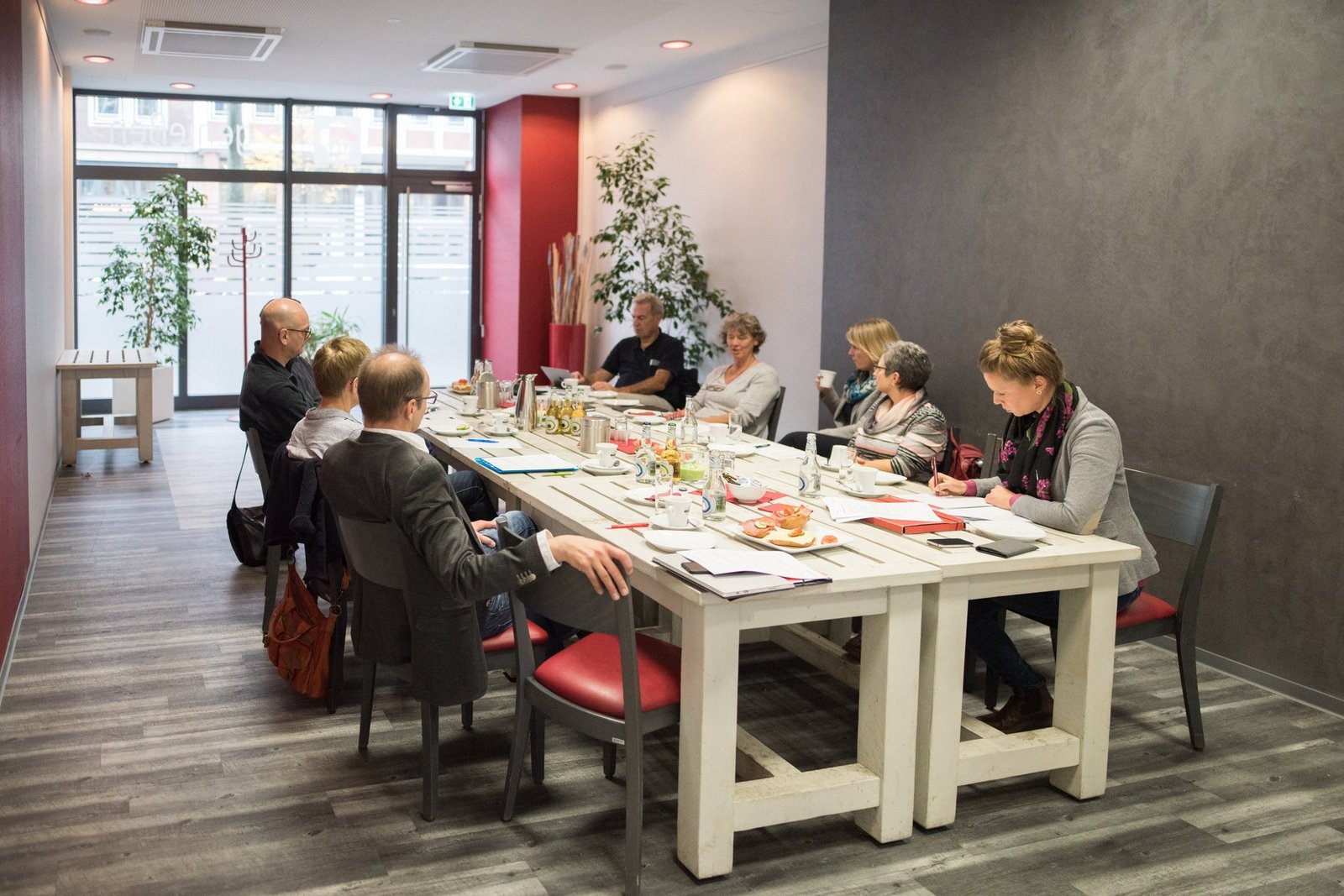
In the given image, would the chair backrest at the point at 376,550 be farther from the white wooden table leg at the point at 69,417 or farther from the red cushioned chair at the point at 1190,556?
the white wooden table leg at the point at 69,417

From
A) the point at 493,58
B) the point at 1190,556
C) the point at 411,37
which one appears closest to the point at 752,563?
the point at 1190,556

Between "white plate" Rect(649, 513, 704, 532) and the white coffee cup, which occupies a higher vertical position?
the white coffee cup

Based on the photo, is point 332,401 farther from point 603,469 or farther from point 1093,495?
point 1093,495

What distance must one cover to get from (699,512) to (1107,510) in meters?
1.16

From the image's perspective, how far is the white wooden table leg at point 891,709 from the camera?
282 centimetres

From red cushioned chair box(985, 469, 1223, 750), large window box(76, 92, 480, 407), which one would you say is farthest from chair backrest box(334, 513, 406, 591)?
large window box(76, 92, 480, 407)

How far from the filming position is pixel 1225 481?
4.20m

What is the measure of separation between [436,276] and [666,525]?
29.4 feet

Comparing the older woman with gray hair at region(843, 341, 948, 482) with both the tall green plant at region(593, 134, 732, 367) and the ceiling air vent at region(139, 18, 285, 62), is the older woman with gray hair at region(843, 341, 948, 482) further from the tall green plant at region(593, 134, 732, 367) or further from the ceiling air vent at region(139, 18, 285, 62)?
the ceiling air vent at region(139, 18, 285, 62)

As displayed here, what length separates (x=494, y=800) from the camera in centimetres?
312

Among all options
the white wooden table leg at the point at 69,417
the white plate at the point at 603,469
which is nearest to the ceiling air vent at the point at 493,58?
the white wooden table leg at the point at 69,417

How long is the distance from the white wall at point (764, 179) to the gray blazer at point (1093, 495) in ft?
11.7

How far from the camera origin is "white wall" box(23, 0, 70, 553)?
18.7ft

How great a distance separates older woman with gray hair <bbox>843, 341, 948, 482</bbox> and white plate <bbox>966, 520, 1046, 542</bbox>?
4.17ft
